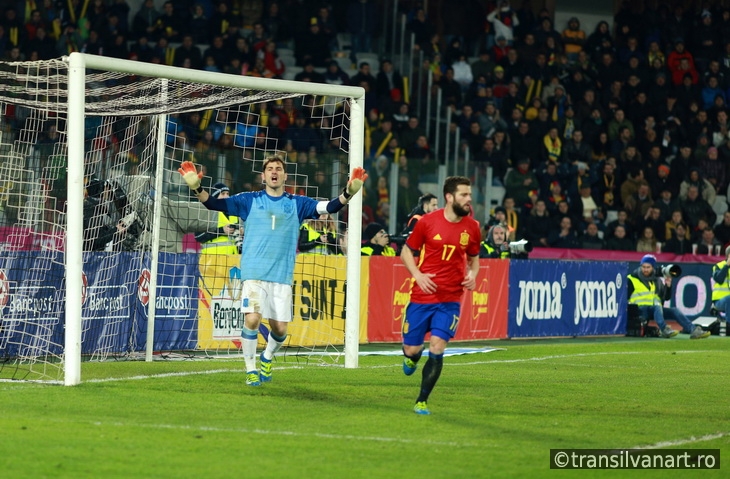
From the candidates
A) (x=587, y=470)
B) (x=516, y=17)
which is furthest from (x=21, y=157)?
(x=516, y=17)

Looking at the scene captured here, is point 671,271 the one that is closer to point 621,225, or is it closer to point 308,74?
point 621,225

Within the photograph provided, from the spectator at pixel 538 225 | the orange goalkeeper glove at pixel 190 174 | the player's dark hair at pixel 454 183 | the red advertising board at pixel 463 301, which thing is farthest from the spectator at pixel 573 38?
the player's dark hair at pixel 454 183

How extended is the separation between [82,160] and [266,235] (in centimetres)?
187

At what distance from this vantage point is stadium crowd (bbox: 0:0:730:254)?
24.9 meters

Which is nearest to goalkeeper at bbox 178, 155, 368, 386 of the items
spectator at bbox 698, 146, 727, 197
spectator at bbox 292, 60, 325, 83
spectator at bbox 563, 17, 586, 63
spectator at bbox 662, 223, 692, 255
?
spectator at bbox 292, 60, 325, 83

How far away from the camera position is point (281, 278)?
12.1 meters

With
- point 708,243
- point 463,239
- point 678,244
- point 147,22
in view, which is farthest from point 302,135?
point 463,239

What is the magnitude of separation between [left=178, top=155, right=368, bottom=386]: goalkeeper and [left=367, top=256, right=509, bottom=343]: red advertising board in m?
6.59

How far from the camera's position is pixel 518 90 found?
97.3 feet

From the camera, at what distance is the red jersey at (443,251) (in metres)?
10.5

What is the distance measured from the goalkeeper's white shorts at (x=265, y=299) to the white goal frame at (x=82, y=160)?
157 cm

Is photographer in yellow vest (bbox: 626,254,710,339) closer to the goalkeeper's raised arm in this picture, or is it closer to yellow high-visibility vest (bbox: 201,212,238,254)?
yellow high-visibility vest (bbox: 201,212,238,254)

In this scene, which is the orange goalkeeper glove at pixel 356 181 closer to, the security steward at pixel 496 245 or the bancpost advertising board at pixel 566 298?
the security steward at pixel 496 245

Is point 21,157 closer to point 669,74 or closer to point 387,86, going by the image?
point 387,86
